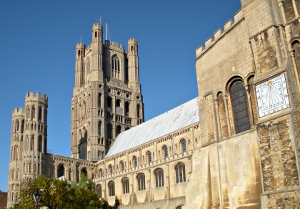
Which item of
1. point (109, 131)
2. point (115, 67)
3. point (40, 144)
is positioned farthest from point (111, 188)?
point (115, 67)

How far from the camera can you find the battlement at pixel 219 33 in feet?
72.5

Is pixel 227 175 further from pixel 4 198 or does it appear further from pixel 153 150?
pixel 4 198

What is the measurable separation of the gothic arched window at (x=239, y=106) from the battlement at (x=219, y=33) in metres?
3.22

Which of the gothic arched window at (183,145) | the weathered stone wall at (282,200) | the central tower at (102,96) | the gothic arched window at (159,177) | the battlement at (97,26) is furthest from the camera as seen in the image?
the battlement at (97,26)

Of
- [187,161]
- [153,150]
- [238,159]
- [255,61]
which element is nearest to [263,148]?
[238,159]

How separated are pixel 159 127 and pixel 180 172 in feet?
40.7

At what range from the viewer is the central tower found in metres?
73.0

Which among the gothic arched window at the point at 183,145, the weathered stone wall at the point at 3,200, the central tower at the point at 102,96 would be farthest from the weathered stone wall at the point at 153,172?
the weathered stone wall at the point at 3,200

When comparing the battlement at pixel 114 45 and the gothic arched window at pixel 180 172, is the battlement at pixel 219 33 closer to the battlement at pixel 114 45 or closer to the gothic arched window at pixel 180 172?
the gothic arched window at pixel 180 172

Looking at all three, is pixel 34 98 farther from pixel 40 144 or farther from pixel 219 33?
pixel 219 33

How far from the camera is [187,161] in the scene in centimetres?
4944

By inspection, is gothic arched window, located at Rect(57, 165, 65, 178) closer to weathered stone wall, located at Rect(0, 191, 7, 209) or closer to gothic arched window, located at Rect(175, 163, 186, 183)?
weathered stone wall, located at Rect(0, 191, 7, 209)

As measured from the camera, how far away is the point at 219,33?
78.0 feet

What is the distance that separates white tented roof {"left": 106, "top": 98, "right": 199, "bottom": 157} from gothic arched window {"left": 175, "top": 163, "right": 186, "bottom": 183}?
19.8 ft
